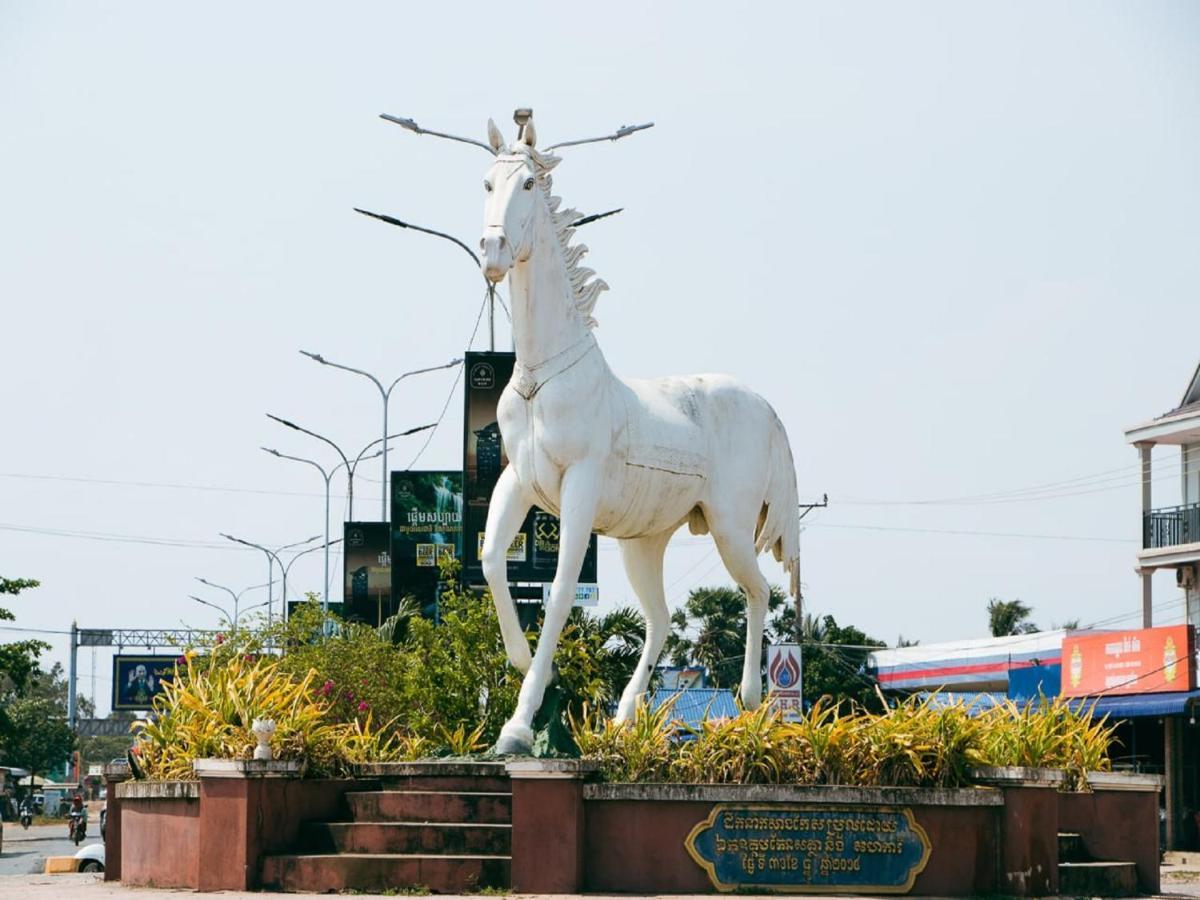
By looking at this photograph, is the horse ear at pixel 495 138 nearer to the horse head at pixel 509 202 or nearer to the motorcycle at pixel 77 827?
the horse head at pixel 509 202

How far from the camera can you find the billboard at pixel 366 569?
1681 inches

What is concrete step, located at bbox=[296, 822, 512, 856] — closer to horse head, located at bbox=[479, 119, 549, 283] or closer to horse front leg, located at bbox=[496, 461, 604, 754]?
horse front leg, located at bbox=[496, 461, 604, 754]

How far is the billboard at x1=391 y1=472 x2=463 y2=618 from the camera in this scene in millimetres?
38500

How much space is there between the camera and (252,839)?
45.9 ft

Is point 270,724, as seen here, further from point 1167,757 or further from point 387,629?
point 1167,757

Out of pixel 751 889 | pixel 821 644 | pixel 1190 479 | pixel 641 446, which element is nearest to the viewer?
pixel 751 889

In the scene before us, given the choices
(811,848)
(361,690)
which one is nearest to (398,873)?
(811,848)

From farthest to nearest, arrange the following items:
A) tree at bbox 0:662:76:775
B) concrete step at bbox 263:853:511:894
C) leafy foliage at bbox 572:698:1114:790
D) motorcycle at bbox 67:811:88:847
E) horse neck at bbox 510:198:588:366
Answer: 1. tree at bbox 0:662:76:775
2. motorcycle at bbox 67:811:88:847
3. horse neck at bbox 510:198:588:366
4. leafy foliage at bbox 572:698:1114:790
5. concrete step at bbox 263:853:511:894

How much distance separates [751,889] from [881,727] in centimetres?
167

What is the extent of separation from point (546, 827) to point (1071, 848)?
4.68 m

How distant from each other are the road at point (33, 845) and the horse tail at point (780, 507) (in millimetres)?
14318

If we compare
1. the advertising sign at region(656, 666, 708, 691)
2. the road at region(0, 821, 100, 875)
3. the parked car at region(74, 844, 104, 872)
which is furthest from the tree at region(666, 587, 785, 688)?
the parked car at region(74, 844, 104, 872)

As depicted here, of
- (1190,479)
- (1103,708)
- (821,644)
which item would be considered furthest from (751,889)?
(821,644)

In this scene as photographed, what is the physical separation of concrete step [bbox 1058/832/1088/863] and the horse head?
6.37 metres
